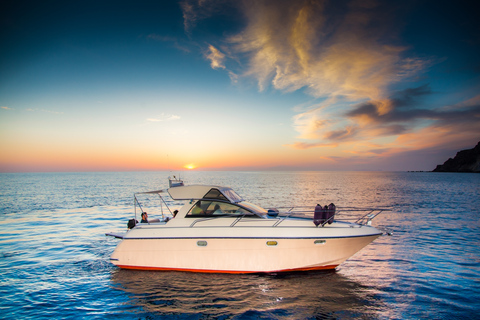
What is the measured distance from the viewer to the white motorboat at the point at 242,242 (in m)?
8.65

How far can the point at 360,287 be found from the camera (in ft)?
27.4

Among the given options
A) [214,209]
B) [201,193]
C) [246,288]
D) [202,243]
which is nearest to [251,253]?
[246,288]

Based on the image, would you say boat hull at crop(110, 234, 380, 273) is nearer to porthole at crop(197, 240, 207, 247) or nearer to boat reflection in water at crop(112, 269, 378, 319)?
porthole at crop(197, 240, 207, 247)

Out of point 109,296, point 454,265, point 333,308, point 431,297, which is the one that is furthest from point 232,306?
point 454,265

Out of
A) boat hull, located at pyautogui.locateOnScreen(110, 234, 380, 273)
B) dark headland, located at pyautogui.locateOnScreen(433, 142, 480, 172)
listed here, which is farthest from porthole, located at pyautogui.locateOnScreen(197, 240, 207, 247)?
dark headland, located at pyautogui.locateOnScreen(433, 142, 480, 172)

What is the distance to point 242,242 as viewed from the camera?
8.66 m

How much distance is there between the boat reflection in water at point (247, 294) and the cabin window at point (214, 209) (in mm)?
1982

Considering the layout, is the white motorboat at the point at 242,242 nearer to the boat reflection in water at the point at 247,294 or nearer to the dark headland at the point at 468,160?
the boat reflection in water at the point at 247,294

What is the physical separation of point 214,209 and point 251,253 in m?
1.98

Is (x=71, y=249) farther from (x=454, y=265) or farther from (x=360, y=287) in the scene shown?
(x=454, y=265)

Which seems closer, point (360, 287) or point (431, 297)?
point (431, 297)

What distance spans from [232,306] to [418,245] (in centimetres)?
1033

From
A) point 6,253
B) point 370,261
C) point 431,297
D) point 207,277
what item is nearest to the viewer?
point 431,297

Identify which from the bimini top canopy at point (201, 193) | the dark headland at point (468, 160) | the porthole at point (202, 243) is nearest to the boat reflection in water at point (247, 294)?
the porthole at point (202, 243)
